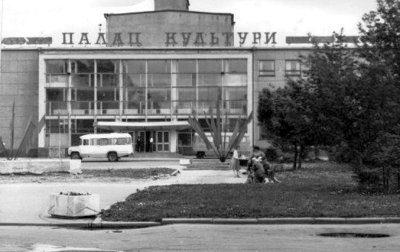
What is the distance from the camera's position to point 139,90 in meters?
68.7

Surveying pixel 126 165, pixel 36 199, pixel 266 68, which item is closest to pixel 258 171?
pixel 36 199

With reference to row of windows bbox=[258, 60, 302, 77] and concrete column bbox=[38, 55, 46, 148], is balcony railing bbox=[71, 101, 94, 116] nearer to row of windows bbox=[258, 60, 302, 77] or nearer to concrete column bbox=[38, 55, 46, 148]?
concrete column bbox=[38, 55, 46, 148]

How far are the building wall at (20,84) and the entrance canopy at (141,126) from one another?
29.9 feet

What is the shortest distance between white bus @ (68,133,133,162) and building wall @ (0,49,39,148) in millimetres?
15810

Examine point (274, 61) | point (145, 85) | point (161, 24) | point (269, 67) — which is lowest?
point (145, 85)

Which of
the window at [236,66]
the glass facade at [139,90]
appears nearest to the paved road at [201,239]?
the glass facade at [139,90]

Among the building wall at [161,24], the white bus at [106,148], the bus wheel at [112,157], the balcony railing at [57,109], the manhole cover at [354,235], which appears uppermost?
the building wall at [161,24]

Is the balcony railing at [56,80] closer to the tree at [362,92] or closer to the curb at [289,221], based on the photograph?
the tree at [362,92]

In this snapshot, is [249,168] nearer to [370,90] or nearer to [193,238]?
[370,90]

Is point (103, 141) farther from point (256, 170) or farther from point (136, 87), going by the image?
point (256, 170)

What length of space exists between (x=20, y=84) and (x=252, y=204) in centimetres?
5917

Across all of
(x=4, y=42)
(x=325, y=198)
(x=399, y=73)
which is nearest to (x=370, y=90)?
(x=399, y=73)

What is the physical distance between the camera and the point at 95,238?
11922mm

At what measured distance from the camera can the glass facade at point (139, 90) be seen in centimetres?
6856
